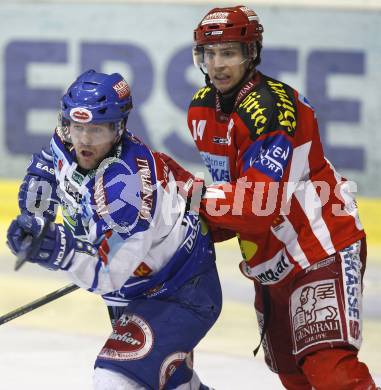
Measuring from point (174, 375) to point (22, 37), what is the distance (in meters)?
4.25

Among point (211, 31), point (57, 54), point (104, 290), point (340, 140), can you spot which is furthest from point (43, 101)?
point (104, 290)

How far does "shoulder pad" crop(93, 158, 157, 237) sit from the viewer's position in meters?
3.70

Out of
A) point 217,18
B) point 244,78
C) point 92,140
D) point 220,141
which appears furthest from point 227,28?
point 92,140

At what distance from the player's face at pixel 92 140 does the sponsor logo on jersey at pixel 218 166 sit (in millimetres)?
592

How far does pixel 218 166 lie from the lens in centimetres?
433

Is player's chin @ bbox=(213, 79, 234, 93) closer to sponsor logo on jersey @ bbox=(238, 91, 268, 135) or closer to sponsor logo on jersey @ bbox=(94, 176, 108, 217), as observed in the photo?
sponsor logo on jersey @ bbox=(238, 91, 268, 135)

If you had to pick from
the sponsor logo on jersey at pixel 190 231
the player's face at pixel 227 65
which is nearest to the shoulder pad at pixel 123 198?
the sponsor logo on jersey at pixel 190 231

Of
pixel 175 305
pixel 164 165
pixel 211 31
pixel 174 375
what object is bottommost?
pixel 174 375

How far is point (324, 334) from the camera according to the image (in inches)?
161

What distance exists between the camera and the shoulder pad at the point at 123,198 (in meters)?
3.70

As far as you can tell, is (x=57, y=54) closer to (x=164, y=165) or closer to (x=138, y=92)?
(x=138, y=92)

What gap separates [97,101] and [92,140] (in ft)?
0.40

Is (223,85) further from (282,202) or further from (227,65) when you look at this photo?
(282,202)

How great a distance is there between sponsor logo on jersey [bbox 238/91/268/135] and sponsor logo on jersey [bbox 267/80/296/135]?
59 millimetres
